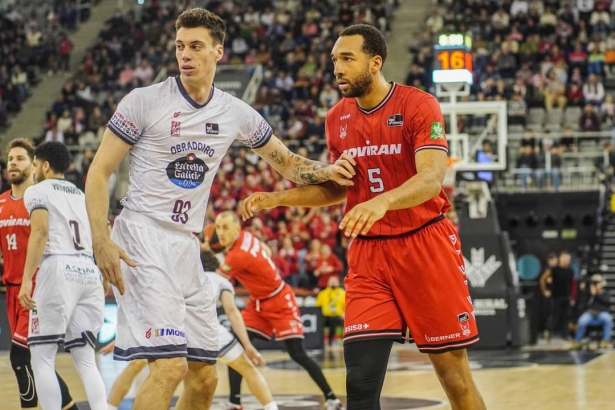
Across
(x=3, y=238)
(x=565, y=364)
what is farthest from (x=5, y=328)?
(x=3, y=238)

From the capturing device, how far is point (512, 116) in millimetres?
26406

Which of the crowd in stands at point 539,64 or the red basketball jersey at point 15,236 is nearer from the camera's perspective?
the red basketball jersey at point 15,236

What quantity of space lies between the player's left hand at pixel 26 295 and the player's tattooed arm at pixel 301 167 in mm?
2298

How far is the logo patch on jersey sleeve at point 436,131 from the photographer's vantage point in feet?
20.2

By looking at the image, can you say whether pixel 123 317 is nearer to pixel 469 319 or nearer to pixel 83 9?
pixel 469 319

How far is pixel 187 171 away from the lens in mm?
6430

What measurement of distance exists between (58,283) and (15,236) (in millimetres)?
653

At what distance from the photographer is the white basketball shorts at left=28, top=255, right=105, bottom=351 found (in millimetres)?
8273

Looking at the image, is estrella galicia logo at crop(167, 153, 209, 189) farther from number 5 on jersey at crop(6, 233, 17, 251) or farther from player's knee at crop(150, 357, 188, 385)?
number 5 on jersey at crop(6, 233, 17, 251)

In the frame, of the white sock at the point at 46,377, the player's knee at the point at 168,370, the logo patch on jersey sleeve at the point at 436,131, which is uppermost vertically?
the logo patch on jersey sleeve at the point at 436,131

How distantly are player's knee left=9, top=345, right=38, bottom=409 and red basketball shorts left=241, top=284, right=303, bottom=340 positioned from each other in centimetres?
311

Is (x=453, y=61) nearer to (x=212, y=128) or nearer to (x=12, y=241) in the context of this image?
(x=12, y=241)

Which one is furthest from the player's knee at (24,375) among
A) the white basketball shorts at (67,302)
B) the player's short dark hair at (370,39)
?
the player's short dark hair at (370,39)

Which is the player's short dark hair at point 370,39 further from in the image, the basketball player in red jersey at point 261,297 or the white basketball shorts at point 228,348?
the basketball player in red jersey at point 261,297
